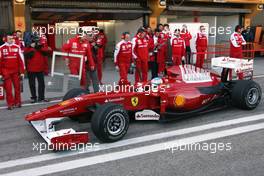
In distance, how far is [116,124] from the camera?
4.99m

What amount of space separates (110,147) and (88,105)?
0.81 meters

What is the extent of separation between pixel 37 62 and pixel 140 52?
9.85ft

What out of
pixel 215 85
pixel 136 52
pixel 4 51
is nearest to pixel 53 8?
pixel 136 52

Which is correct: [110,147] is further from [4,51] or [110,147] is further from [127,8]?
[127,8]

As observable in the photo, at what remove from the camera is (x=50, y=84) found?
723 centimetres

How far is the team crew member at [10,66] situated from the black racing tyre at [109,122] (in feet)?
11.4

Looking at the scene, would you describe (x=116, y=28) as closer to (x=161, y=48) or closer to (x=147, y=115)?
(x=161, y=48)

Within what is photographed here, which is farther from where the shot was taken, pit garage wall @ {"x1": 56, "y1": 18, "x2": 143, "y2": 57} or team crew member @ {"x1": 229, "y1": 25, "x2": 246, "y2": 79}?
pit garage wall @ {"x1": 56, "y1": 18, "x2": 143, "y2": 57}

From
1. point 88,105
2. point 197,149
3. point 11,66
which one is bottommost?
point 197,149

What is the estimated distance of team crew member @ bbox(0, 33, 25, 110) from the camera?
7352 mm

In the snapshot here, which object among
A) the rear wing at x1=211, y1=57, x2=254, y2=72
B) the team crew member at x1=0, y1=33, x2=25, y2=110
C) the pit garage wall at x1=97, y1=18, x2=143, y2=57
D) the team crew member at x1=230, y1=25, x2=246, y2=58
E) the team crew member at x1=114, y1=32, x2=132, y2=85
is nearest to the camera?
the rear wing at x1=211, y1=57, x2=254, y2=72

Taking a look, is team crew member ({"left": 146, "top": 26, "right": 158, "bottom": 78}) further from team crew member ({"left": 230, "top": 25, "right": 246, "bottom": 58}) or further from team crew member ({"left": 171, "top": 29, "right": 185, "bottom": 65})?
team crew member ({"left": 230, "top": 25, "right": 246, "bottom": 58})

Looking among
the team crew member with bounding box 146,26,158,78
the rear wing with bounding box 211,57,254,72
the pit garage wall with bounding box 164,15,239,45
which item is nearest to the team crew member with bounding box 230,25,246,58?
the team crew member with bounding box 146,26,158,78

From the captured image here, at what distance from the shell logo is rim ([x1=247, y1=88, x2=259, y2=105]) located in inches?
60.1
